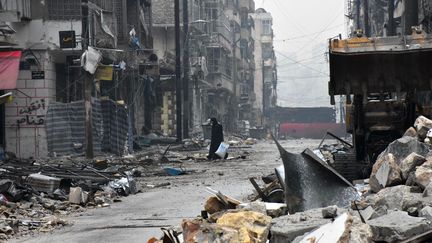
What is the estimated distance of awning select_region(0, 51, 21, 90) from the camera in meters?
23.8

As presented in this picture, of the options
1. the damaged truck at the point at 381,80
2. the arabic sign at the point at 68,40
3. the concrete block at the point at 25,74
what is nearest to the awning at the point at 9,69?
the arabic sign at the point at 68,40

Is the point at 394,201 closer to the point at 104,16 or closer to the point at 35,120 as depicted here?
the point at 35,120

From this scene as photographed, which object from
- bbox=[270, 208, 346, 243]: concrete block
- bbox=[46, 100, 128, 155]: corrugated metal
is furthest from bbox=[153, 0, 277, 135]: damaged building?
bbox=[270, 208, 346, 243]: concrete block

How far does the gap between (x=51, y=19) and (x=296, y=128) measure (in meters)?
54.4

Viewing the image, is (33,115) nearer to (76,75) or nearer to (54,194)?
(76,75)

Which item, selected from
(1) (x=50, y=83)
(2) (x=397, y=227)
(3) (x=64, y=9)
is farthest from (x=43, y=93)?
(2) (x=397, y=227)

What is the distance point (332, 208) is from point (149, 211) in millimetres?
5743

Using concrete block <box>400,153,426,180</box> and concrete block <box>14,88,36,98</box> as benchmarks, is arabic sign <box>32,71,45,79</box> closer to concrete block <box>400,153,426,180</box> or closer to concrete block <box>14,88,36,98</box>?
concrete block <box>14,88,36,98</box>

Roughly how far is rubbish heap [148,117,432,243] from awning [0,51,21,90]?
49.4ft

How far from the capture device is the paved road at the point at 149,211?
32.0 ft

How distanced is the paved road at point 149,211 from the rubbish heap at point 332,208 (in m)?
1.52

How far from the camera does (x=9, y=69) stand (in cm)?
2414

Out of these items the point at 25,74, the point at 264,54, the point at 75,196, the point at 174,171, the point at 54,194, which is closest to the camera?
the point at 75,196

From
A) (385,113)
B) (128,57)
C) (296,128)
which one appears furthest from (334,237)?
(296,128)
